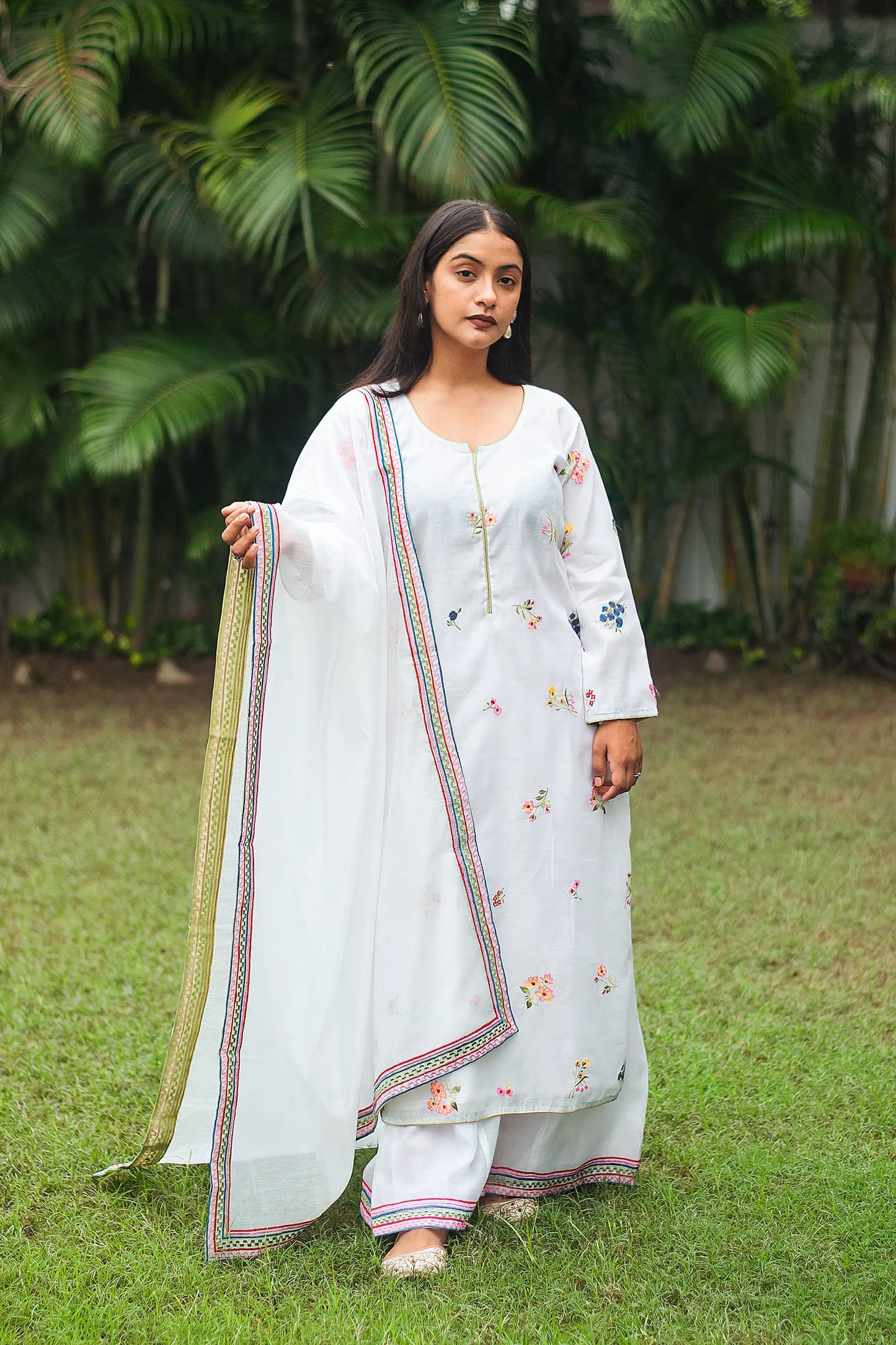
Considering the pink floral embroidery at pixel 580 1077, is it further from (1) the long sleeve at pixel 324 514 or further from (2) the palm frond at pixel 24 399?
(2) the palm frond at pixel 24 399

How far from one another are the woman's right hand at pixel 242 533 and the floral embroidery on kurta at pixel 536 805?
1.90ft

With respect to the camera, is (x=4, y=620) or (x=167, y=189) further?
(x=4, y=620)

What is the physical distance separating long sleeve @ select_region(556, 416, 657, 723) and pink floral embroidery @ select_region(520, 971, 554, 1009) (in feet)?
1.38

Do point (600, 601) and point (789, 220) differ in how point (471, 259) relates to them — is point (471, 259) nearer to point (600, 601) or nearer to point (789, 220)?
point (600, 601)

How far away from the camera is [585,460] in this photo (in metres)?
2.41

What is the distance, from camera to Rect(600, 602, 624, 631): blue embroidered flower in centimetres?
235

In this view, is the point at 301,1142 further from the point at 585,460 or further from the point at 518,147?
the point at 518,147

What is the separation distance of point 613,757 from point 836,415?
5.60 meters

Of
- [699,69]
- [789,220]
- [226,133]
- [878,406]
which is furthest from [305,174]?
[878,406]

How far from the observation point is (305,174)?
611 centimetres

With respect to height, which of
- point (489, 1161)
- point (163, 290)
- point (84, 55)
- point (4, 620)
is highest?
point (84, 55)

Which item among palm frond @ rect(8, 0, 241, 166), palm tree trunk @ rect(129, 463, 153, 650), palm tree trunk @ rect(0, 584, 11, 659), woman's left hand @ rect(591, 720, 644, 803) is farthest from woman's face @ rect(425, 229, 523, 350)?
palm tree trunk @ rect(0, 584, 11, 659)

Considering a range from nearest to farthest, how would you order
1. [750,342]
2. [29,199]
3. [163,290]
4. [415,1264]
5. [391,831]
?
[415,1264] < [391,831] < [750,342] < [29,199] < [163,290]

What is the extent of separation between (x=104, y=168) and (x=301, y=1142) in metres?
6.14
